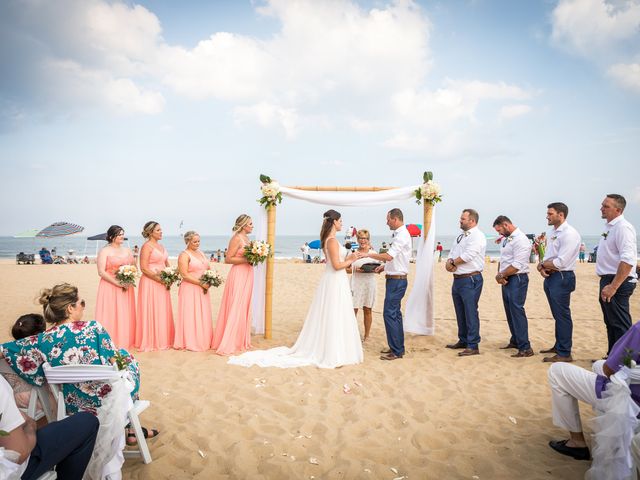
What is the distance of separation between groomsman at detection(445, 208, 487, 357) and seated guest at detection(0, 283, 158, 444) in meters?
5.16

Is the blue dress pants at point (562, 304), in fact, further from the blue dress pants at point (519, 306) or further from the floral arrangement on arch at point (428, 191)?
the floral arrangement on arch at point (428, 191)

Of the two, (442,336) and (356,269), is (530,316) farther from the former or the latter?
Result: (356,269)

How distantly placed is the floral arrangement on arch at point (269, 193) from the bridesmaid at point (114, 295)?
8.12 feet

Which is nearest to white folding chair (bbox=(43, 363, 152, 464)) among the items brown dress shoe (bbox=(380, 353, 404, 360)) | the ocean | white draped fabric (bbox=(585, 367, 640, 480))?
white draped fabric (bbox=(585, 367, 640, 480))

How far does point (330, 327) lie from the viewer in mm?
6273

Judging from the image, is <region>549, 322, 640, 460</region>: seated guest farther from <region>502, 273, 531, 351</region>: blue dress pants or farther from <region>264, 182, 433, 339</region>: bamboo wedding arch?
<region>264, 182, 433, 339</region>: bamboo wedding arch

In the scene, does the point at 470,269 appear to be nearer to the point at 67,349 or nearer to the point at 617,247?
the point at 617,247

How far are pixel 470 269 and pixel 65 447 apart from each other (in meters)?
5.80

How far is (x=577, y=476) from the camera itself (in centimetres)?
326

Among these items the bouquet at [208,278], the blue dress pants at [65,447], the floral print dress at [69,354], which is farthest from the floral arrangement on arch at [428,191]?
the blue dress pants at [65,447]

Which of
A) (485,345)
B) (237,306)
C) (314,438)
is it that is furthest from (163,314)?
(485,345)

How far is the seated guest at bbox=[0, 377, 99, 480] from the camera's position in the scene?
229 cm

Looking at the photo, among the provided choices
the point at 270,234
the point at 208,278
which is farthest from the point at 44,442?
the point at 270,234

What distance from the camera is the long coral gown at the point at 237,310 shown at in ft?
22.3
